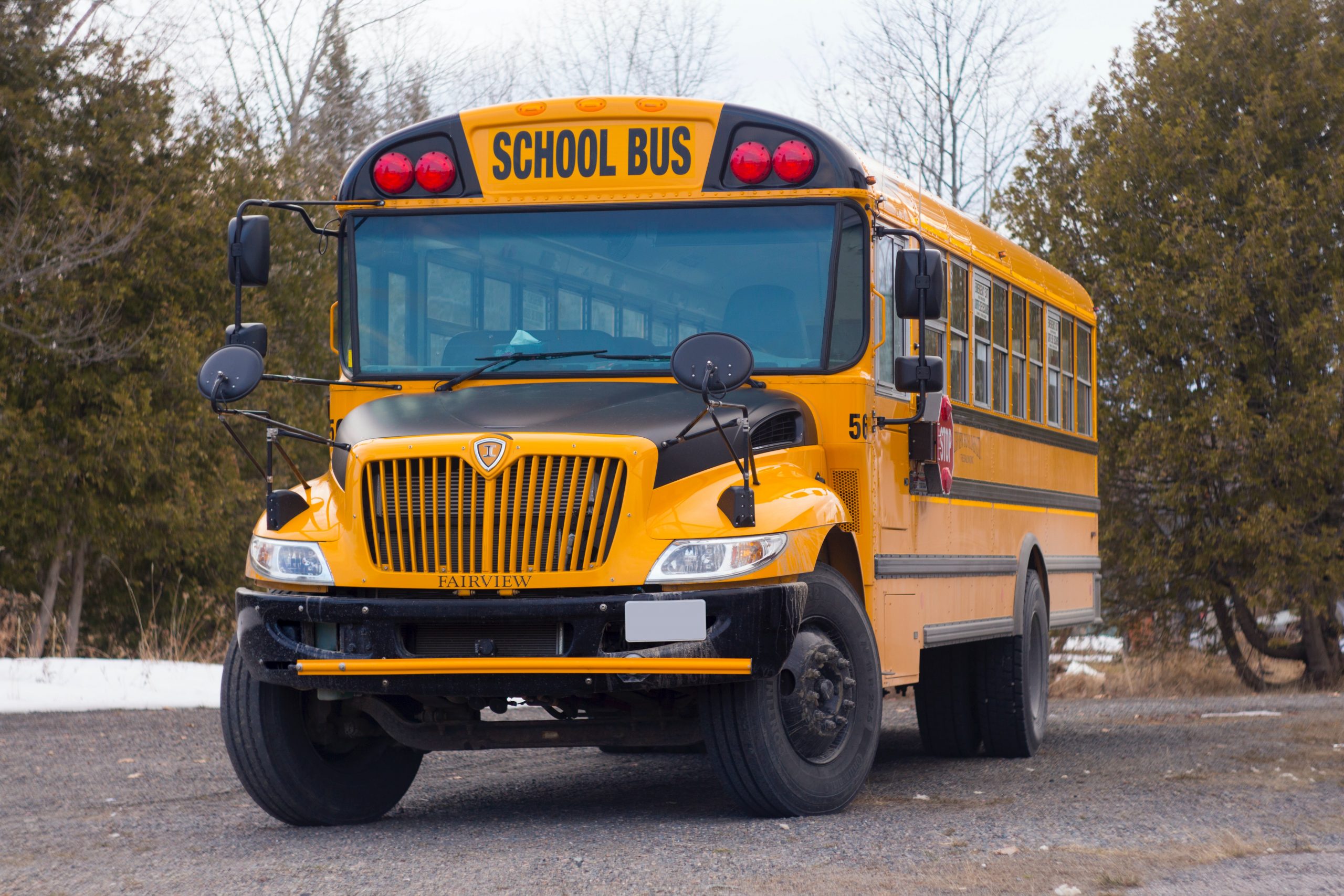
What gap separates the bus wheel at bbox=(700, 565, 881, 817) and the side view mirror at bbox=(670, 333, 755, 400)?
0.74 m

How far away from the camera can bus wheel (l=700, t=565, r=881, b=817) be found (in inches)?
239

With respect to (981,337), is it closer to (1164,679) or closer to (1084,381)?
(1084,381)

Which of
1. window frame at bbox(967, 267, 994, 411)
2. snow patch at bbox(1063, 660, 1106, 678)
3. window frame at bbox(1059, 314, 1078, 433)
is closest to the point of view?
window frame at bbox(967, 267, 994, 411)

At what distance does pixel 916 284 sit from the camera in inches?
269

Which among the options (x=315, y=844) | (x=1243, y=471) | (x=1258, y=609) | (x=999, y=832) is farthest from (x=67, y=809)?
(x=1258, y=609)

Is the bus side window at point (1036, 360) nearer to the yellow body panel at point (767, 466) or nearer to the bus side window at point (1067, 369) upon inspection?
the bus side window at point (1067, 369)

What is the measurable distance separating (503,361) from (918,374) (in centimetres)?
163

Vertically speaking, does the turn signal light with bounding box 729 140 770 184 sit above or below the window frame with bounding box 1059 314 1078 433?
above

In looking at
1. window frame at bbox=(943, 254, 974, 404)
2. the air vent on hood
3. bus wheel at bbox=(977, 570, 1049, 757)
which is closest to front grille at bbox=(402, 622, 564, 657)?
the air vent on hood

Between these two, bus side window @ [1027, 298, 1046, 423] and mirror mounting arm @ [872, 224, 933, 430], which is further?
bus side window @ [1027, 298, 1046, 423]

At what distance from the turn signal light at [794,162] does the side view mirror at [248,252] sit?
196 centimetres

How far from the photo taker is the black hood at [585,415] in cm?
612

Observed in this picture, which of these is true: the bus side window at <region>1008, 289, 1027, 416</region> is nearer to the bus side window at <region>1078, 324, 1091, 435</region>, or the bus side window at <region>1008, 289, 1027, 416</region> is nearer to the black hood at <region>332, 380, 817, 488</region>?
the bus side window at <region>1078, 324, 1091, 435</region>

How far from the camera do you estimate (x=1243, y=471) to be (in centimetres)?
2027
